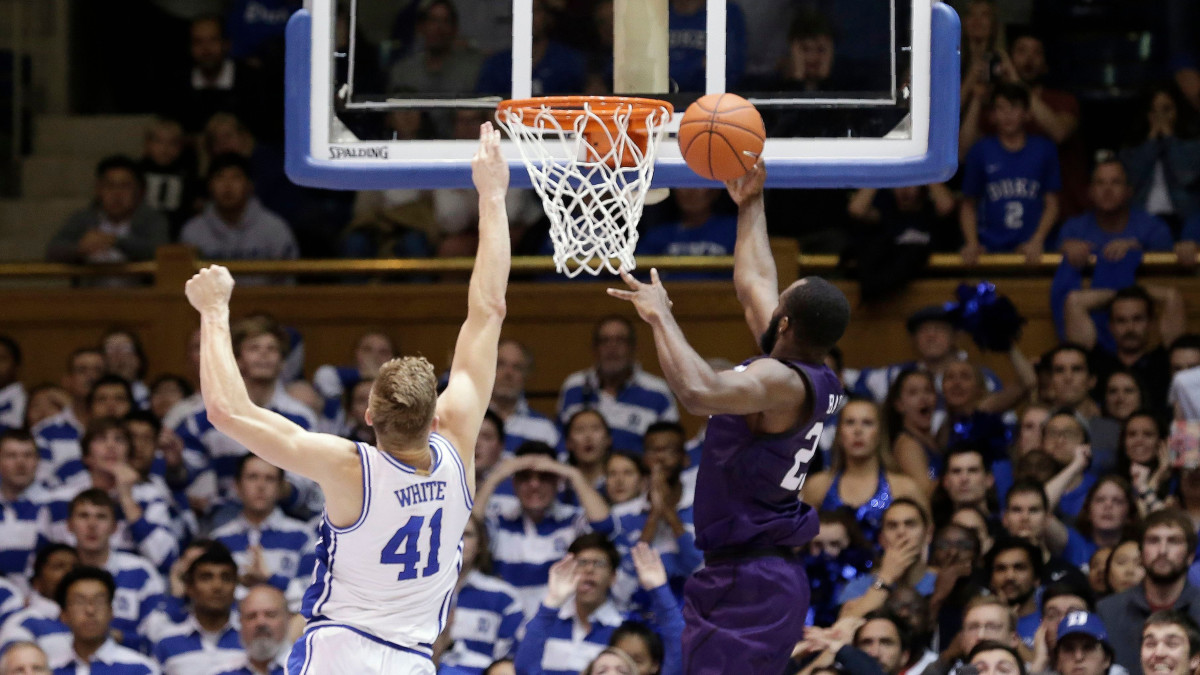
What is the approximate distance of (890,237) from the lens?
34.1ft

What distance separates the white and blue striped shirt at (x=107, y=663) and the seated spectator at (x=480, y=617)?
145 cm

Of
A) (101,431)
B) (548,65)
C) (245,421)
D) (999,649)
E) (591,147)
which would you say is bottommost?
(999,649)

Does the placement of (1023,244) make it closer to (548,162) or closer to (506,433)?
(506,433)

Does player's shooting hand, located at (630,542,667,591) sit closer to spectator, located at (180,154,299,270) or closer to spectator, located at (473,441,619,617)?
spectator, located at (473,441,619,617)

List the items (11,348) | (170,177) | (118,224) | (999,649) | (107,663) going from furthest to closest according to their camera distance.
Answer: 1. (170,177)
2. (118,224)
3. (11,348)
4. (107,663)
5. (999,649)

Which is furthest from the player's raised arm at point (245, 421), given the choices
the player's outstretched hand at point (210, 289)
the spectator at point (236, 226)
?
the spectator at point (236, 226)

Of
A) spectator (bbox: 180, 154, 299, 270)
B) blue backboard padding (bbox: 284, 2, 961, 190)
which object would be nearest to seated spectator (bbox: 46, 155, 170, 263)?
spectator (bbox: 180, 154, 299, 270)

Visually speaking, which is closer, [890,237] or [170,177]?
[890,237]

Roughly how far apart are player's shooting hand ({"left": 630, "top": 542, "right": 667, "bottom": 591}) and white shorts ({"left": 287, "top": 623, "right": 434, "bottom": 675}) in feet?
9.28

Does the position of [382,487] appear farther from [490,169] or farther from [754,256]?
[754,256]

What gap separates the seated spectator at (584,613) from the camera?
797 centimetres

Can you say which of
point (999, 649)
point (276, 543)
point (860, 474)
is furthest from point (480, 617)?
point (999, 649)

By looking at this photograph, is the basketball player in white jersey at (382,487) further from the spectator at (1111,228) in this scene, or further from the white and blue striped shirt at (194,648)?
the spectator at (1111,228)

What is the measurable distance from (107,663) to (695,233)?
165 inches
